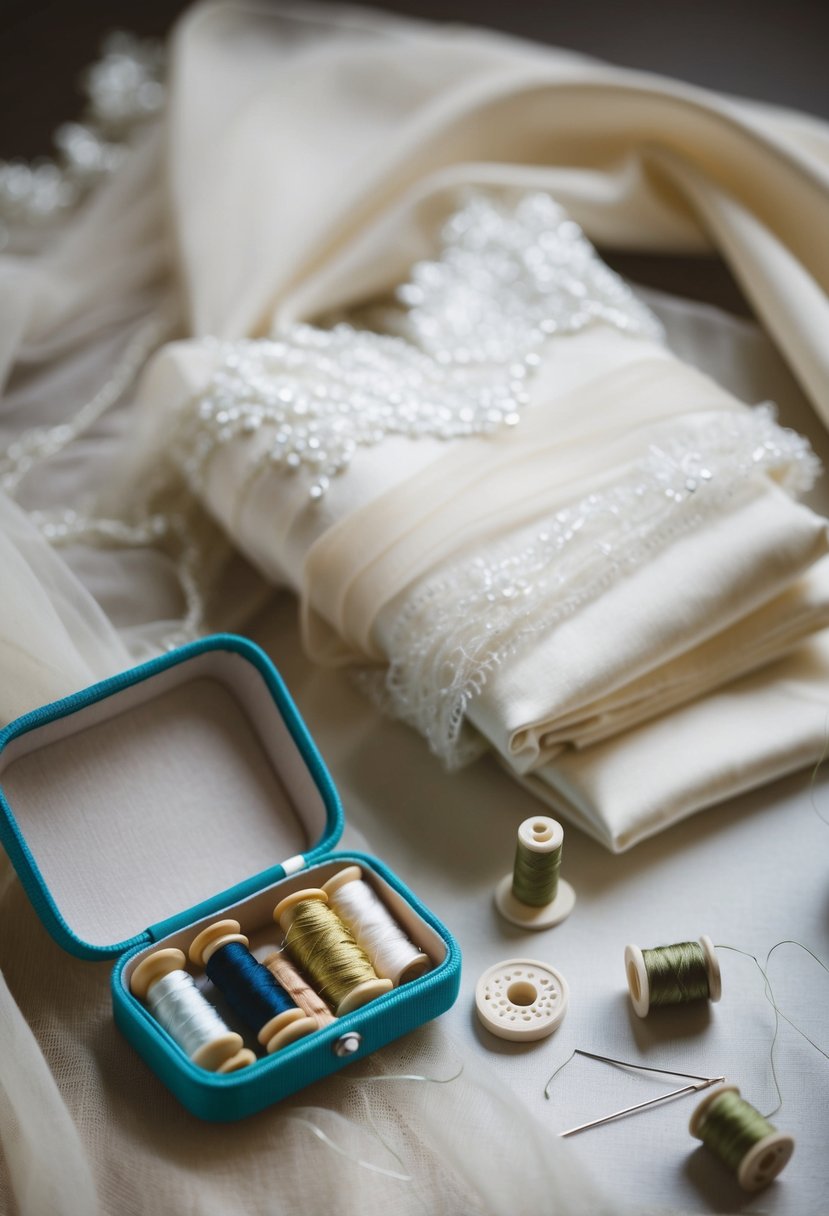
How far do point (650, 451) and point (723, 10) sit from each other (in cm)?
159

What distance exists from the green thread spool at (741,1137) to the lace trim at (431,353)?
2.69 feet

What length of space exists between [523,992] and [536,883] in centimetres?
11

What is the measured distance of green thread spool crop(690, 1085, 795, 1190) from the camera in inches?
40.0

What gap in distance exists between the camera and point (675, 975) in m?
1.16

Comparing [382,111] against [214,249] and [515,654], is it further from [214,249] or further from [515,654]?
[515,654]

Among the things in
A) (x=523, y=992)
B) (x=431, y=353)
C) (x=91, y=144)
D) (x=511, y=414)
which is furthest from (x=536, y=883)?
(x=91, y=144)

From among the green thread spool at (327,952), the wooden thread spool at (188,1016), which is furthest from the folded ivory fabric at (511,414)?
the wooden thread spool at (188,1016)

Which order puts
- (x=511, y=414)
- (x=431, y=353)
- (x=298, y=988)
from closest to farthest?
(x=298, y=988) < (x=511, y=414) < (x=431, y=353)

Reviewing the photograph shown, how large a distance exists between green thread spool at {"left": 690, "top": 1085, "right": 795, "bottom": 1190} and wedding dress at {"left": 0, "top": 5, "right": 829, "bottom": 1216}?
14 cm

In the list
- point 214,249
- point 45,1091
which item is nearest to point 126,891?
point 45,1091

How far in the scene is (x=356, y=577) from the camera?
141 cm

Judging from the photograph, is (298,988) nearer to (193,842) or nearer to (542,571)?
(193,842)

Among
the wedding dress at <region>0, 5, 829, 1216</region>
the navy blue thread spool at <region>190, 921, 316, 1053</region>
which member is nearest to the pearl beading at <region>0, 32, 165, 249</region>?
the wedding dress at <region>0, 5, 829, 1216</region>

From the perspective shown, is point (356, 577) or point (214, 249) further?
point (214, 249)
